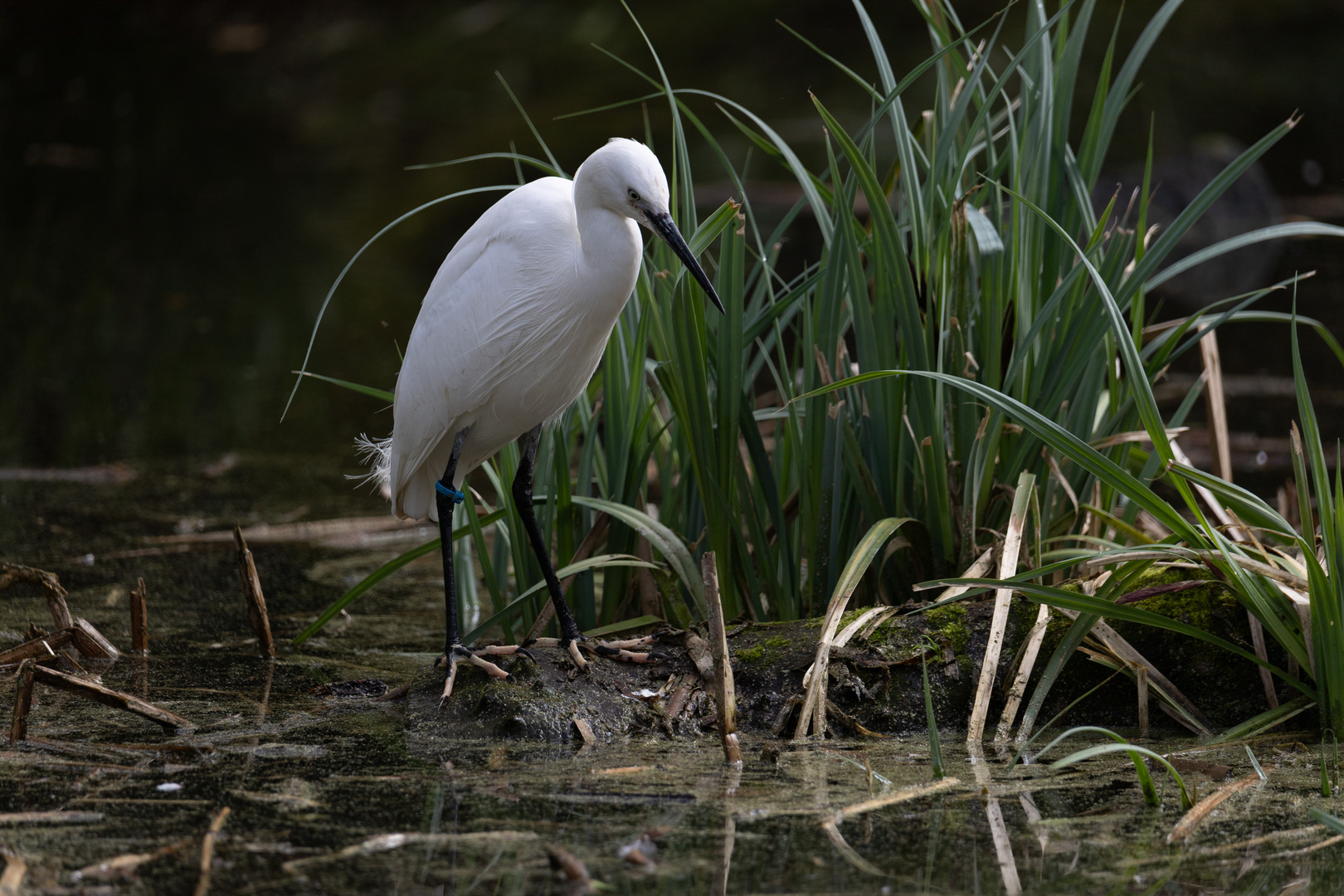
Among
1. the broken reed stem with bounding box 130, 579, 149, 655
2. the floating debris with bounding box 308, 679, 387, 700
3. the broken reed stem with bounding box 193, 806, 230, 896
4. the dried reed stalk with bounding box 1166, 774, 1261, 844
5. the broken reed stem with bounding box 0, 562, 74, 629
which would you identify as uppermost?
the broken reed stem with bounding box 0, 562, 74, 629

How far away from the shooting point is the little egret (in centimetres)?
238

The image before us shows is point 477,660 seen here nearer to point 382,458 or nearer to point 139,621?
point 139,621

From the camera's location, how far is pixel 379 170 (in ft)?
38.5

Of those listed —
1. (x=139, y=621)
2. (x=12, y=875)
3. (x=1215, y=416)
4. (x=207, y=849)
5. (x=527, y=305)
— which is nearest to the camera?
(x=12, y=875)

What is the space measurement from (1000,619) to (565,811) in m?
0.92

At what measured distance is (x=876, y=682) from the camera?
240 centimetres

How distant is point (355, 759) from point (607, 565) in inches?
35.1

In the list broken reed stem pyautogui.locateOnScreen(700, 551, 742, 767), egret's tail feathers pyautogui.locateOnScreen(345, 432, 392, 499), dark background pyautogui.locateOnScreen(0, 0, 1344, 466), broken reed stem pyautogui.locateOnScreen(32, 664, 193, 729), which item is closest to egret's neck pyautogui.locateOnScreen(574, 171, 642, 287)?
broken reed stem pyautogui.locateOnScreen(700, 551, 742, 767)

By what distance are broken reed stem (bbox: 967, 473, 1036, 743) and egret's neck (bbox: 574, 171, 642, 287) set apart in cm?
86

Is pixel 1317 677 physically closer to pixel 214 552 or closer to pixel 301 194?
pixel 214 552

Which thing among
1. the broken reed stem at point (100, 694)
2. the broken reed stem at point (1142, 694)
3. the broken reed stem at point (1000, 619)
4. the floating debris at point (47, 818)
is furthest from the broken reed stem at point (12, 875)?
the broken reed stem at point (1142, 694)

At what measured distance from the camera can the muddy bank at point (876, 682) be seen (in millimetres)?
2352

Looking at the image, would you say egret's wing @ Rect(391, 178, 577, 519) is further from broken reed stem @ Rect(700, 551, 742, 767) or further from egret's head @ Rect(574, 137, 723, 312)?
broken reed stem @ Rect(700, 551, 742, 767)

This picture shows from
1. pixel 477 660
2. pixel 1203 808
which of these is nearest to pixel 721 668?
pixel 477 660
